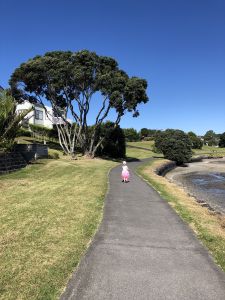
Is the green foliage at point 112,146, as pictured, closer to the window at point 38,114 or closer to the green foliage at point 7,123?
the window at point 38,114

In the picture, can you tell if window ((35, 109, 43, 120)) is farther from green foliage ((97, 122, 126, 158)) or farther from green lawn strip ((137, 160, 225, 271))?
green lawn strip ((137, 160, 225, 271))

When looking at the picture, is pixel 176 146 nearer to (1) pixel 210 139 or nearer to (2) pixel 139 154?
(2) pixel 139 154

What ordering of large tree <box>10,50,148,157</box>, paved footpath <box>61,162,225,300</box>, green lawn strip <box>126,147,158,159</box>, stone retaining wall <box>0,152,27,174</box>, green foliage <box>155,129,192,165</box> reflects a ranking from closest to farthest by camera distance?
paved footpath <box>61,162,225,300</box>, stone retaining wall <box>0,152,27,174</box>, large tree <box>10,50,148,157</box>, green foliage <box>155,129,192,165</box>, green lawn strip <box>126,147,158,159</box>

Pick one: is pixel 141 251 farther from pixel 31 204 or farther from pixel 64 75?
pixel 64 75

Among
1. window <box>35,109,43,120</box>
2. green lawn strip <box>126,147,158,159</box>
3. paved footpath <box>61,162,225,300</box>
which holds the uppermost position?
window <box>35,109,43,120</box>

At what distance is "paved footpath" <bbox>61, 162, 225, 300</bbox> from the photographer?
5930mm

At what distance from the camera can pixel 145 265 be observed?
281 inches

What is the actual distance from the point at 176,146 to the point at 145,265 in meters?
52.1

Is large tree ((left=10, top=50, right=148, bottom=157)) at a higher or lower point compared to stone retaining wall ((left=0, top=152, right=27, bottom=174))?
higher

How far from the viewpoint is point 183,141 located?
59344 mm

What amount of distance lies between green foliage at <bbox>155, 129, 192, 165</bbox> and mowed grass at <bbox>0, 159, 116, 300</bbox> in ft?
138

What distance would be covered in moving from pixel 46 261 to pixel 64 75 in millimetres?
34878

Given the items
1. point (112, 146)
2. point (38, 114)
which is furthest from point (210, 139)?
point (112, 146)

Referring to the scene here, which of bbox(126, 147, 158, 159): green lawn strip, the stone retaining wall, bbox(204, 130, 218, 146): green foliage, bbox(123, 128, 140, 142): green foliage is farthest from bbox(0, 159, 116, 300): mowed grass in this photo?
bbox(204, 130, 218, 146): green foliage
